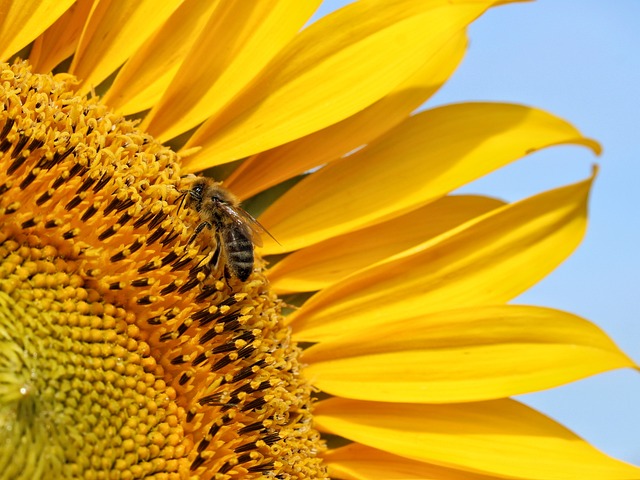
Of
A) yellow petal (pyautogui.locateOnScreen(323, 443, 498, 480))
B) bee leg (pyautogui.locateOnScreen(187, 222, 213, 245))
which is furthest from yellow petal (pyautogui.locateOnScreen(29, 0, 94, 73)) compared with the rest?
yellow petal (pyautogui.locateOnScreen(323, 443, 498, 480))

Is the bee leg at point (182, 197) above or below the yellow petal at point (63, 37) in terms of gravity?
below

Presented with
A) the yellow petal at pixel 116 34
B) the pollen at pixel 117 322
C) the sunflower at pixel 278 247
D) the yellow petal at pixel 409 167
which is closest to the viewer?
the pollen at pixel 117 322

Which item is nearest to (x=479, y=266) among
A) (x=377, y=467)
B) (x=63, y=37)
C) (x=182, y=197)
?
(x=377, y=467)

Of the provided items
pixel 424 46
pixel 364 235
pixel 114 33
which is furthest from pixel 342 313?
pixel 114 33

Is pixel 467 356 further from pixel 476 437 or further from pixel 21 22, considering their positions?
pixel 21 22

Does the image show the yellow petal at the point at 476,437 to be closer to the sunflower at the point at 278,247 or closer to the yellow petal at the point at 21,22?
the sunflower at the point at 278,247

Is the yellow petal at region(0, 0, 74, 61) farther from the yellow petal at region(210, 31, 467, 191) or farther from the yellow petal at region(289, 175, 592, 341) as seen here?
the yellow petal at region(289, 175, 592, 341)

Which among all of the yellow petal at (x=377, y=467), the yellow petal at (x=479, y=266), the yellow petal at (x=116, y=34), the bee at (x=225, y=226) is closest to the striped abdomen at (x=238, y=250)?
the bee at (x=225, y=226)
